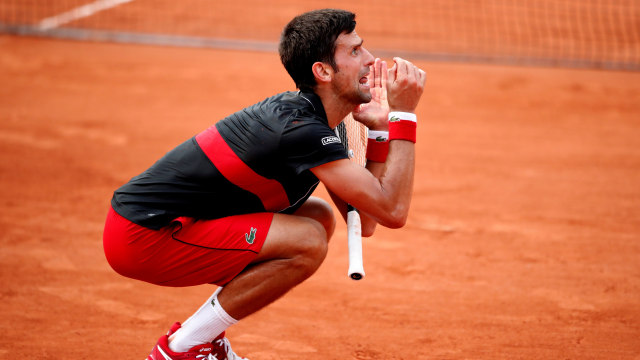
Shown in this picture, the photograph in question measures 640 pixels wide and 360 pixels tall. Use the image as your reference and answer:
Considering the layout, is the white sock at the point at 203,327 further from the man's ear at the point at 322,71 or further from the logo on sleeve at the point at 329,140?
the man's ear at the point at 322,71

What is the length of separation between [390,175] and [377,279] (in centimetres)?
224

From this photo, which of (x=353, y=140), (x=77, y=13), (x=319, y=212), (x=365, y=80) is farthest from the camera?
(x=77, y=13)

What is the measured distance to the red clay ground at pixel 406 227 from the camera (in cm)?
493

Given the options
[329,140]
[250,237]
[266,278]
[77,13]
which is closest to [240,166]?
[250,237]

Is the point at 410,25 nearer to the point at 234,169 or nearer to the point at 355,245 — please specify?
the point at 355,245

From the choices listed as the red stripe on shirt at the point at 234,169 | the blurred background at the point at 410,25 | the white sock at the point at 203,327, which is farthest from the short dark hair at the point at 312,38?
the blurred background at the point at 410,25

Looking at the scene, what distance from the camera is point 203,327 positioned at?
4.00m

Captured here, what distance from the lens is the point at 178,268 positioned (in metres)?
4.01

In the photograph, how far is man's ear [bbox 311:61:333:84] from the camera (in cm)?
396

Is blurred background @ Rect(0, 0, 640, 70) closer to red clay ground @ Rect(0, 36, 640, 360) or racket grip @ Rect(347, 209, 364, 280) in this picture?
red clay ground @ Rect(0, 36, 640, 360)

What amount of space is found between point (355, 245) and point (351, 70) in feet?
3.09

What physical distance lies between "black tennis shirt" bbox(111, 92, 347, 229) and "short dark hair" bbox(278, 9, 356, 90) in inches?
7.2

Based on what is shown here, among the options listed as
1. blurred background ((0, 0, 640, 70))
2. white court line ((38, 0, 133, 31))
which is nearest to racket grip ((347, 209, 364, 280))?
blurred background ((0, 0, 640, 70))

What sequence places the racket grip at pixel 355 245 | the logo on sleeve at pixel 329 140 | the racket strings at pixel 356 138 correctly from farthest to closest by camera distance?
the racket strings at pixel 356 138 < the racket grip at pixel 355 245 < the logo on sleeve at pixel 329 140
